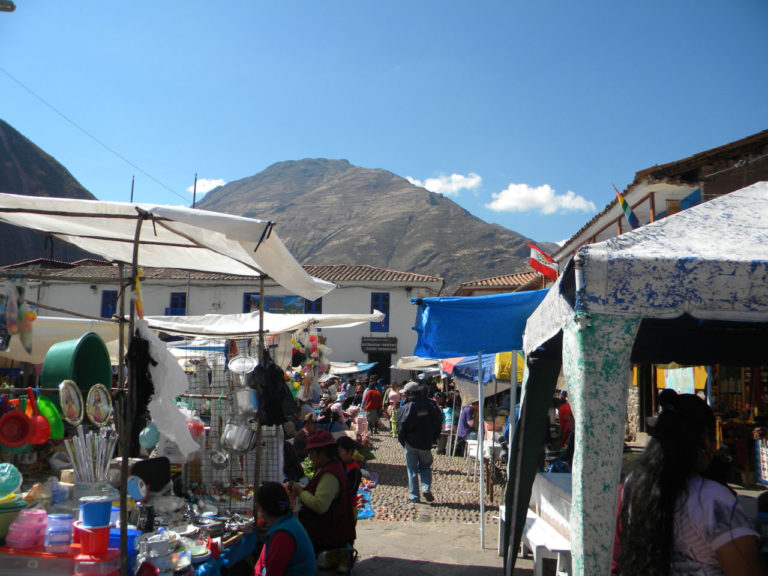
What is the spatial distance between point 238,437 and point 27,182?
59.3 meters

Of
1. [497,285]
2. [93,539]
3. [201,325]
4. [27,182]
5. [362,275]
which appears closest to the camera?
[93,539]

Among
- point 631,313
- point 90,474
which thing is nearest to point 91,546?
point 90,474

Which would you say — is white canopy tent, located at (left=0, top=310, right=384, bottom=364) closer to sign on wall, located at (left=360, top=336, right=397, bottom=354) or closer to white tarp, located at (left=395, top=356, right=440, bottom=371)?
white tarp, located at (left=395, top=356, right=440, bottom=371)

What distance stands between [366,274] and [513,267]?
6781 cm

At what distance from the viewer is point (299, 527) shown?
3.47 meters

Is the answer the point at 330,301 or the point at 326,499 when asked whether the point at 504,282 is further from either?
the point at 326,499

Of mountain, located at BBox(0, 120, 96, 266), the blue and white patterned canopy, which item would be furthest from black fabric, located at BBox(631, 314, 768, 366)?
mountain, located at BBox(0, 120, 96, 266)

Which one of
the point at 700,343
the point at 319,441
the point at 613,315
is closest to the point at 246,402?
the point at 319,441

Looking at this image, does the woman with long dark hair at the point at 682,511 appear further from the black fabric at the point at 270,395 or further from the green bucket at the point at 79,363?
the green bucket at the point at 79,363

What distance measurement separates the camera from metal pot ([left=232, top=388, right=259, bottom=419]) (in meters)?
5.01

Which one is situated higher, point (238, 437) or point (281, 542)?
point (238, 437)

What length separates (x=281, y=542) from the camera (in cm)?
334

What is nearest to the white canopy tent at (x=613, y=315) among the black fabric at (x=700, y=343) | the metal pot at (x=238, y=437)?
the black fabric at (x=700, y=343)

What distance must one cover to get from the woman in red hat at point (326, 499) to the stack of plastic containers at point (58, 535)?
1.56 meters
